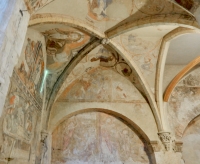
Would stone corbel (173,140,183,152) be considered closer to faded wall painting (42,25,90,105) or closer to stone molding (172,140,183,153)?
stone molding (172,140,183,153)

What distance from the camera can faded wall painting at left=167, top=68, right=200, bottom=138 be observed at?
676 centimetres

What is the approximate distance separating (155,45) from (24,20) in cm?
448

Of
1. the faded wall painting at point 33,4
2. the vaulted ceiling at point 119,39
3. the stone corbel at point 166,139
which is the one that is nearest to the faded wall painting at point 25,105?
the vaulted ceiling at point 119,39

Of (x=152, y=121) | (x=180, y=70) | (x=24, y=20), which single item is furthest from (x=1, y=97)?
(x=180, y=70)

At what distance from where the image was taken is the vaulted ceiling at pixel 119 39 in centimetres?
429

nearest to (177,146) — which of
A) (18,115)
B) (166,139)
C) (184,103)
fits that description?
(166,139)

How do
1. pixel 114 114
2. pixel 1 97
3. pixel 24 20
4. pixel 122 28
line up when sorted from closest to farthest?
pixel 1 97 < pixel 24 20 < pixel 122 28 < pixel 114 114

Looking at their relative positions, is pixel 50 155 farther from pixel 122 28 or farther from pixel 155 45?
pixel 155 45

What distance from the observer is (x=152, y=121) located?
21.5ft

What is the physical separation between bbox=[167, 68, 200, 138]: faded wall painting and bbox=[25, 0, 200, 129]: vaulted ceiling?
2.09ft

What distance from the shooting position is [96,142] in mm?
6430

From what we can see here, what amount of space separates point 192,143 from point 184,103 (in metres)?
1.42

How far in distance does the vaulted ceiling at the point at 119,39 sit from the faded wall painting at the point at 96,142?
1.06 m

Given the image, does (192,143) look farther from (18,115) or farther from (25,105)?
(18,115)
